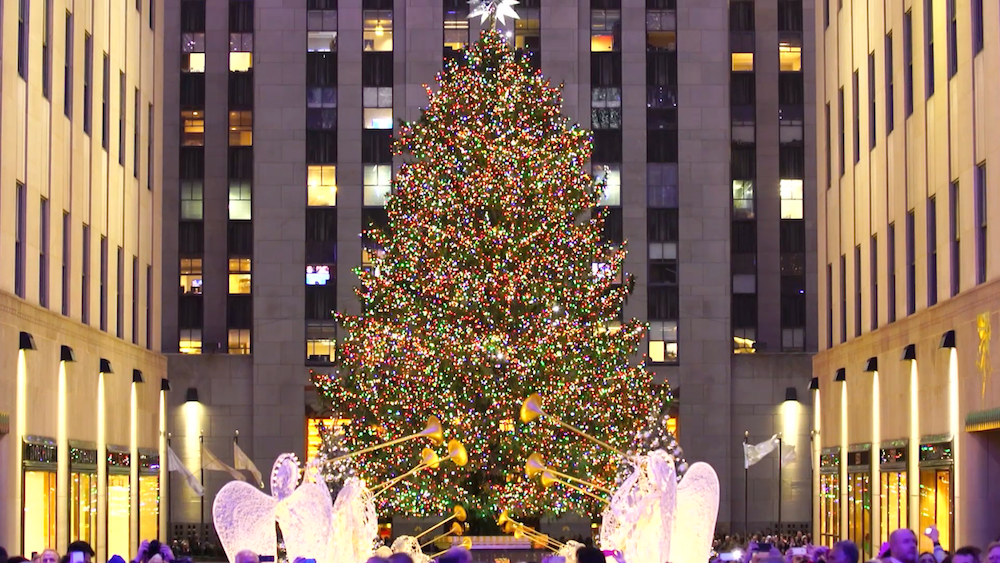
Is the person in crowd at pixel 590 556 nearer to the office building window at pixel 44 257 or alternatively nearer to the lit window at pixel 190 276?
the office building window at pixel 44 257

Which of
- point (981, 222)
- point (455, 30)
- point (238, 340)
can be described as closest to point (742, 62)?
point (455, 30)

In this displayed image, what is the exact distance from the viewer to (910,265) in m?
42.6

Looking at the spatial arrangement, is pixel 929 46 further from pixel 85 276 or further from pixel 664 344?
pixel 664 344

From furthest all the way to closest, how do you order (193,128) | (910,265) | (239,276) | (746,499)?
(193,128)
(239,276)
(746,499)
(910,265)

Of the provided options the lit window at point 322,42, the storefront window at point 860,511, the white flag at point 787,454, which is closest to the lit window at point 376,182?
the lit window at point 322,42

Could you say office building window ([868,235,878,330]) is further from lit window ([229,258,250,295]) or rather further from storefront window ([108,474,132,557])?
lit window ([229,258,250,295])

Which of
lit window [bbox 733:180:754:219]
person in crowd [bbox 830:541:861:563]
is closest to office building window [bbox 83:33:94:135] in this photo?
person in crowd [bbox 830:541:861:563]

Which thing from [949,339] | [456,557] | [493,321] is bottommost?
[456,557]

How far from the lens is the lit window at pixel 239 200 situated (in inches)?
3036

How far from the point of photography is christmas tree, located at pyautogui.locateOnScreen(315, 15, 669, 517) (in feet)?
147

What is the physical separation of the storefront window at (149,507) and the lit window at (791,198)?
33253 mm

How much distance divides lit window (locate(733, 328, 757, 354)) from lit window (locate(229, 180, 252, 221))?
21.8 metres

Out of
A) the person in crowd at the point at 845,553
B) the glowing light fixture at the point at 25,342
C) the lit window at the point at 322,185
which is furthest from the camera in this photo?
the lit window at the point at 322,185

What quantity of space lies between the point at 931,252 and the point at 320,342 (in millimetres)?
37440
